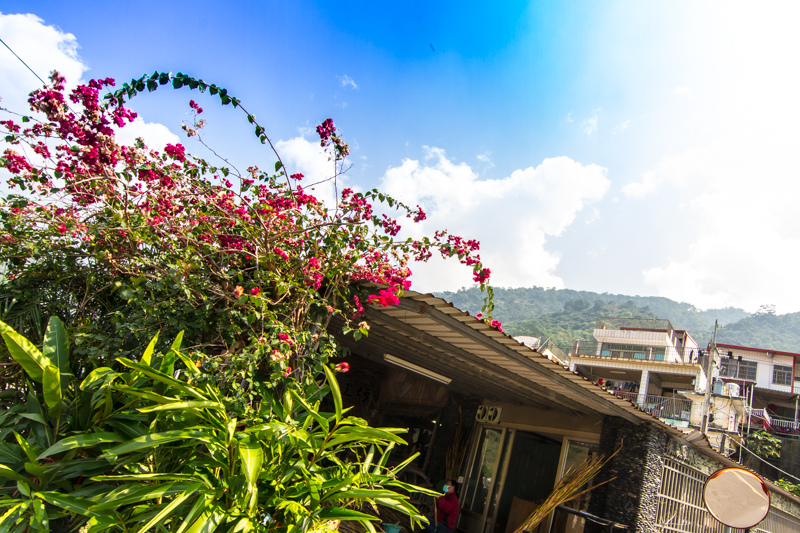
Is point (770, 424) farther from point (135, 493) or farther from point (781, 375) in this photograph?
point (135, 493)

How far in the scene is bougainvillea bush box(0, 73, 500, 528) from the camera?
2732 mm

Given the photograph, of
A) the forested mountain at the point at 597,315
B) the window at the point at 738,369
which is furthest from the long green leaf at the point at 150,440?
the forested mountain at the point at 597,315

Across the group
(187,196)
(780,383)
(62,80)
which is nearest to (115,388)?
(187,196)

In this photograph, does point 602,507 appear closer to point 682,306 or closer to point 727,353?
point 727,353

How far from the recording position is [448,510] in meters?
6.36

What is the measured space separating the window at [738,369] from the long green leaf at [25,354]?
36611 mm

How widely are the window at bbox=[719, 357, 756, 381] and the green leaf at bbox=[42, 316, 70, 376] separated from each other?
120 feet

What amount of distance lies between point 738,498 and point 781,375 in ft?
112

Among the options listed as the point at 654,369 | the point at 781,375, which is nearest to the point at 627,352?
the point at 654,369

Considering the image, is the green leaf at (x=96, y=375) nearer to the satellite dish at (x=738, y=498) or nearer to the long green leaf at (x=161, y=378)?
the long green leaf at (x=161, y=378)

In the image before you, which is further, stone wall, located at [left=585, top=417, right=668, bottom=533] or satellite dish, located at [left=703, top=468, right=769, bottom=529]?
stone wall, located at [left=585, top=417, right=668, bottom=533]

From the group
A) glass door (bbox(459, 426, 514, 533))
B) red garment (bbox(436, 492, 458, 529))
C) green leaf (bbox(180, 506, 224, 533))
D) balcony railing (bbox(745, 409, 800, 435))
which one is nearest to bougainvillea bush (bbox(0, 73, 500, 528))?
green leaf (bbox(180, 506, 224, 533))

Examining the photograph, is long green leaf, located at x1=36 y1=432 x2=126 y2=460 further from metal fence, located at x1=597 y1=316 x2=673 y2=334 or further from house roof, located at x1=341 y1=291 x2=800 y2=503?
metal fence, located at x1=597 y1=316 x2=673 y2=334

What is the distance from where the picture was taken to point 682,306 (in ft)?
360
